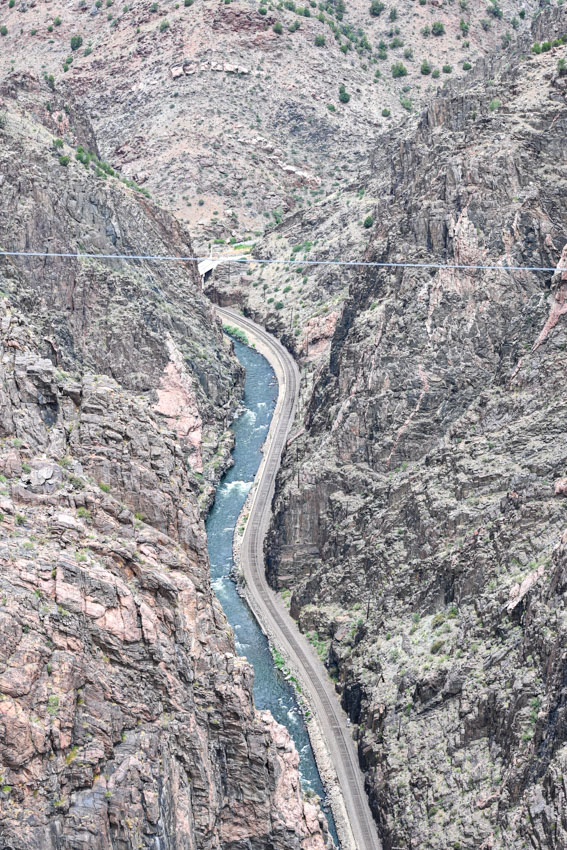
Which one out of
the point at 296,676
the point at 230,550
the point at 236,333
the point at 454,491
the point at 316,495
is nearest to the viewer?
the point at 454,491

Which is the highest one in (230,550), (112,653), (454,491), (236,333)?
(454,491)

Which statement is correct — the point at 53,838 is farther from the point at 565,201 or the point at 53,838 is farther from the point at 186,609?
the point at 565,201

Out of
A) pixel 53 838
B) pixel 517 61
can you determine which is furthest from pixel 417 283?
pixel 53 838

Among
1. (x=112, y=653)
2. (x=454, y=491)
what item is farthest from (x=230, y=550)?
(x=112, y=653)

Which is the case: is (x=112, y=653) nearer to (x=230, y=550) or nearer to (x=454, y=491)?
(x=454, y=491)

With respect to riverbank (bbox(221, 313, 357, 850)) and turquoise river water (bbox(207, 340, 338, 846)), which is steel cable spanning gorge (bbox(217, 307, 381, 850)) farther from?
turquoise river water (bbox(207, 340, 338, 846))

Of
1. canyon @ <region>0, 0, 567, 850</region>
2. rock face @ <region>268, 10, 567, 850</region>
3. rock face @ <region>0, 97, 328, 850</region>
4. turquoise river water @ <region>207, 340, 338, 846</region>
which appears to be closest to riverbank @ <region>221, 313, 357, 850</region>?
turquoise river water @ <region>207, 340, 338, 846</region>

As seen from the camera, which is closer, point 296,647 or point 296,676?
point 296,676
